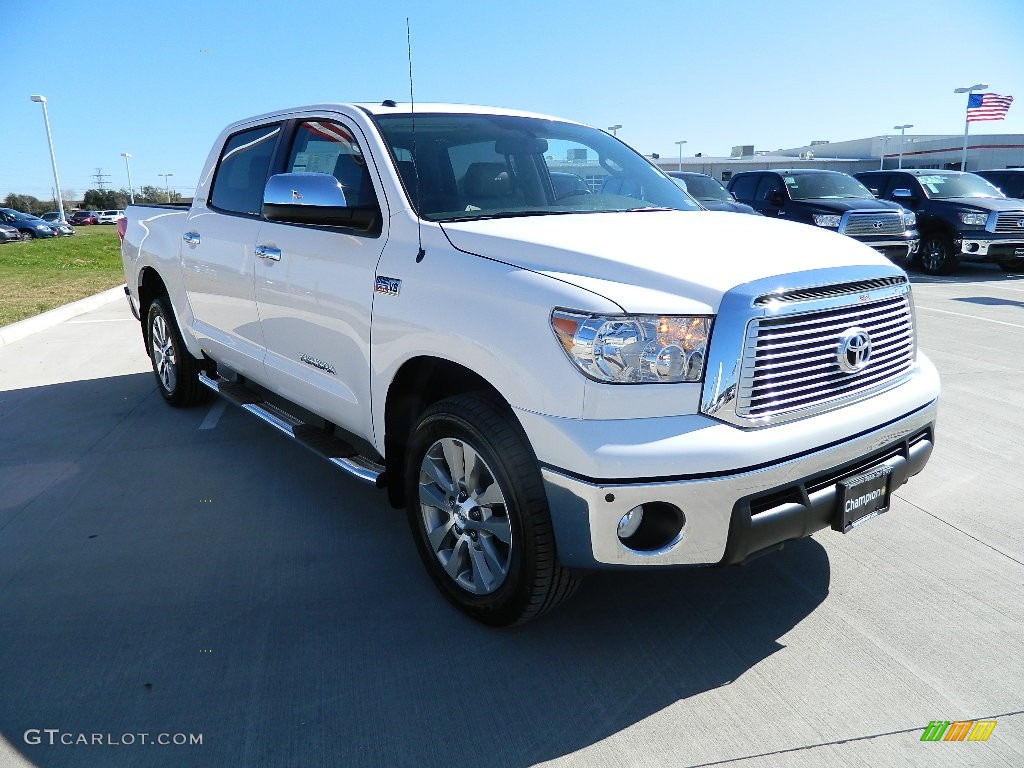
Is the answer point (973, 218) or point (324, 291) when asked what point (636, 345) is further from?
point (973, 218)

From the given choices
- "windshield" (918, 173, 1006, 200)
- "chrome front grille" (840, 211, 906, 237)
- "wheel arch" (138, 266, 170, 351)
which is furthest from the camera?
"windshield" (918, 173, 1006, 200)

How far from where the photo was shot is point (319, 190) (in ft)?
10.5

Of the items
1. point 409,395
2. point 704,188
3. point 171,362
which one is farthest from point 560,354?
point 704,188

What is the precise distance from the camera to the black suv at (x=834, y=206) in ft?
42.9

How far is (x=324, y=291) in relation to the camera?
351 cm

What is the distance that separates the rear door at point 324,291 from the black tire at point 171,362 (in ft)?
5.63

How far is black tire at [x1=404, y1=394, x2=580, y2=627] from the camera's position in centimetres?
256

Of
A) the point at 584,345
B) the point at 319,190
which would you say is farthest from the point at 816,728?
the point at 319,190

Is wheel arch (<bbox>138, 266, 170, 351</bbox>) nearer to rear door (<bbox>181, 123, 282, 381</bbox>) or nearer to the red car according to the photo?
rear door (<bbox>181, 123, 282, 381</bbox>)

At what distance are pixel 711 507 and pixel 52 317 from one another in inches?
404

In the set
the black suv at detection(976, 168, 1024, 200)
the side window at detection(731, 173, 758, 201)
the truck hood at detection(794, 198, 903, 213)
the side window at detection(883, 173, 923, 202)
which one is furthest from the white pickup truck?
the black suv at detection(976, 168, 1024, 200)

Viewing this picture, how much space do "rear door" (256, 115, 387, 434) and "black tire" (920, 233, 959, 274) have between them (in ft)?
42.3

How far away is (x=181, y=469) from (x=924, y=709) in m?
3.94

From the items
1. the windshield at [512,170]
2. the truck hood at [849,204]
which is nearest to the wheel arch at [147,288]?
the windshield at [512,170]
